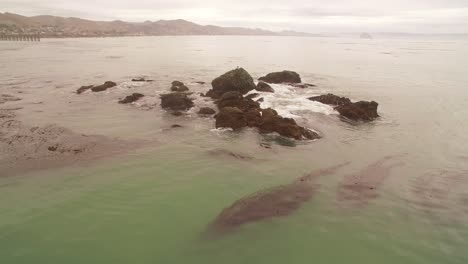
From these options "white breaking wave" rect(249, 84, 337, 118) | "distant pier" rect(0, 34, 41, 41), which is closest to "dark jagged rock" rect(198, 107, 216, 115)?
"white breaking wave" rect(249, 84, 337, 118)

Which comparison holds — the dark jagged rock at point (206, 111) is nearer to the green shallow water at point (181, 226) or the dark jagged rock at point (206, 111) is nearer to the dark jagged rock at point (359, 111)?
the dark jagged rock at point (359, 111)

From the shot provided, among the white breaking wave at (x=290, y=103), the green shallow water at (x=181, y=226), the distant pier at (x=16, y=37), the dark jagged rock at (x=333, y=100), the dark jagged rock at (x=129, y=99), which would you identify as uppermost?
the distant pier at (x=16, y=37)

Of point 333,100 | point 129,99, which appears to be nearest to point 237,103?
point 333,100

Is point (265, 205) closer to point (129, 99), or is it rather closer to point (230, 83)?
point (129, 99)

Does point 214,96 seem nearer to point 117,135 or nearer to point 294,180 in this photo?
point 117,135

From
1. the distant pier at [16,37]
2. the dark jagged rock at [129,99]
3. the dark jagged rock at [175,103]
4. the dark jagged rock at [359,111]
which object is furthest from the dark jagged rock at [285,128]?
the distant pier at [16,37]

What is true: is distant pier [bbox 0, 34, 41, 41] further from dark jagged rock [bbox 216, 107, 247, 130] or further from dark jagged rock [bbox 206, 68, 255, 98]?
dark jagged rock [bbox 216, 107, 247, 130]
